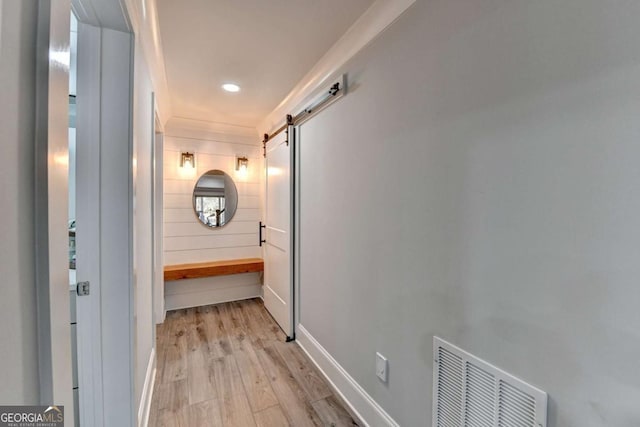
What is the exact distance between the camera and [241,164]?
3.63 meters

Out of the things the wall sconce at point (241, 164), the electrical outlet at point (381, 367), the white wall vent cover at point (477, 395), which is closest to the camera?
the white wall vent cover at point (477, 395)

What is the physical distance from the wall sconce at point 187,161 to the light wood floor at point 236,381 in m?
1.80

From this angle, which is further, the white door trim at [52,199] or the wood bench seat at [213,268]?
the wood bench seat at [213,268]

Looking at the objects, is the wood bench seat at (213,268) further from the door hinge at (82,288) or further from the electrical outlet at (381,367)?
the electrical outlet at (381,367)

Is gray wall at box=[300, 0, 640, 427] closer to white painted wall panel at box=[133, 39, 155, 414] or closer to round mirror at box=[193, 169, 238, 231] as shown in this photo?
white painted wall panel at box=[133, 39, 155, 414]

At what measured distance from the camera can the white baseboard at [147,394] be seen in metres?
1.46

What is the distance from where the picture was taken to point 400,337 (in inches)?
53.2

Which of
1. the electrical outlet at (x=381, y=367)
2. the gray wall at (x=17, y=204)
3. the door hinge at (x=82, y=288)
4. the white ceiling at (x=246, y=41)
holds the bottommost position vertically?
the electrical outlet at (x=381, y=367)

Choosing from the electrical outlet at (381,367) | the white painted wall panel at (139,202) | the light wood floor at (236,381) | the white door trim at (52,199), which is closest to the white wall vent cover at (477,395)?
the electrical outlet at (381,367)

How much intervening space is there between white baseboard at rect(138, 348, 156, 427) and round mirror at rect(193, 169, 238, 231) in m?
1.77

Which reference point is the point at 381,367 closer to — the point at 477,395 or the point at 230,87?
the point at 477,395

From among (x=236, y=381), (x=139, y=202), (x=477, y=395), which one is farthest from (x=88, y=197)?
(x=477, y=395)

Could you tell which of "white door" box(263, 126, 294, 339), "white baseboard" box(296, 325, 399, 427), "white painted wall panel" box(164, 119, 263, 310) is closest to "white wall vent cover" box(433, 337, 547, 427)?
"white baseboard" box(296, 325, 399, 427)

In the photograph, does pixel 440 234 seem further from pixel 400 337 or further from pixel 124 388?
pixel 124 388
